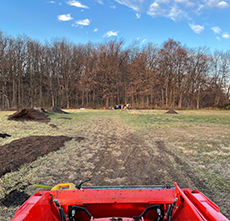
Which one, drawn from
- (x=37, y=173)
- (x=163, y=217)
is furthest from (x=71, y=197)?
(x=37, y=173)

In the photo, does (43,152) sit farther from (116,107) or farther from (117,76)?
(117,76)

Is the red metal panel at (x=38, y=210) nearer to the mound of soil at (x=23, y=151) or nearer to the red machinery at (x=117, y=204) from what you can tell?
the red machinery at (x=117, y=204)

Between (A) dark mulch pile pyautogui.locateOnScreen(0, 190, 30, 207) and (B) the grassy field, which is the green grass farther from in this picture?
(A) dark mulch pile pyautogui.locateOnScreen(0, 190, 30, 207)

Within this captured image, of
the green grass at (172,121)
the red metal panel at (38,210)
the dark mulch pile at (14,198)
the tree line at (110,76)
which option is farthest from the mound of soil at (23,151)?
the tree line at (110,76)

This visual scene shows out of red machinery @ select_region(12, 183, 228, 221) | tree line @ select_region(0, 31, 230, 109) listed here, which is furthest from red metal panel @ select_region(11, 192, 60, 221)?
tree line @ select_region(0, 31, 230, 109)

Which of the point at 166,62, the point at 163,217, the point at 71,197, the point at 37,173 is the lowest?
the point at 37,173

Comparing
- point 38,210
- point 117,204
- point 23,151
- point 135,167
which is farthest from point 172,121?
point 38,210

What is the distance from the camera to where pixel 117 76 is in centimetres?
3672

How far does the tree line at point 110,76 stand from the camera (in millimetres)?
34094

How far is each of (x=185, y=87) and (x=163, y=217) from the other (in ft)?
124

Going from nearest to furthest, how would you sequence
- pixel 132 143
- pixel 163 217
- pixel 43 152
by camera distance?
pixel 163 217, pixel 43 152, pixel 132 143

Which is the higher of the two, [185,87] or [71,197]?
[185,87]

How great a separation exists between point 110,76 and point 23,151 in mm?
31802

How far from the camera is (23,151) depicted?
17.5 ft
